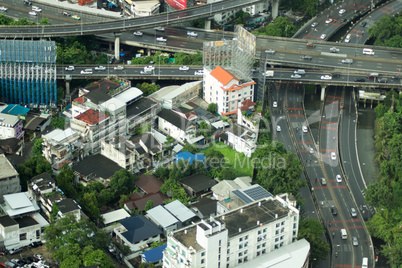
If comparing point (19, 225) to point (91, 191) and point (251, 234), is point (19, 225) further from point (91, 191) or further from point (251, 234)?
point (251, 234)

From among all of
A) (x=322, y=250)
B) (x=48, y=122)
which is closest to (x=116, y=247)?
(x=322, y=250)

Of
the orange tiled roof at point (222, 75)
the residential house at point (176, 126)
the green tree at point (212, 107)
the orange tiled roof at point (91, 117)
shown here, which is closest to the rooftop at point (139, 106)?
the residential house at point (176, 126)


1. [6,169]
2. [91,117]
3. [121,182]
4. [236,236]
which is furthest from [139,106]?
[236,236]

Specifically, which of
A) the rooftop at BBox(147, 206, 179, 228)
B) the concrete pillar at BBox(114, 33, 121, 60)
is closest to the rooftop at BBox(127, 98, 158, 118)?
the rooftop at BBox(147, 206, 179, 228)

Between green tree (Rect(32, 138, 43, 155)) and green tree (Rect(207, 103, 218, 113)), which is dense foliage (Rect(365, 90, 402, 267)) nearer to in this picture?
green tree (Rect(207, 103, 218, 113))

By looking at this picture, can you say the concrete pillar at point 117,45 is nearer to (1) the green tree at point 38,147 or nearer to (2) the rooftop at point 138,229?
(1) the green tree at point 38,147

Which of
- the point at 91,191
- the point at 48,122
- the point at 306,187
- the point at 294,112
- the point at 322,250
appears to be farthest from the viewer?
the point at 294,112
